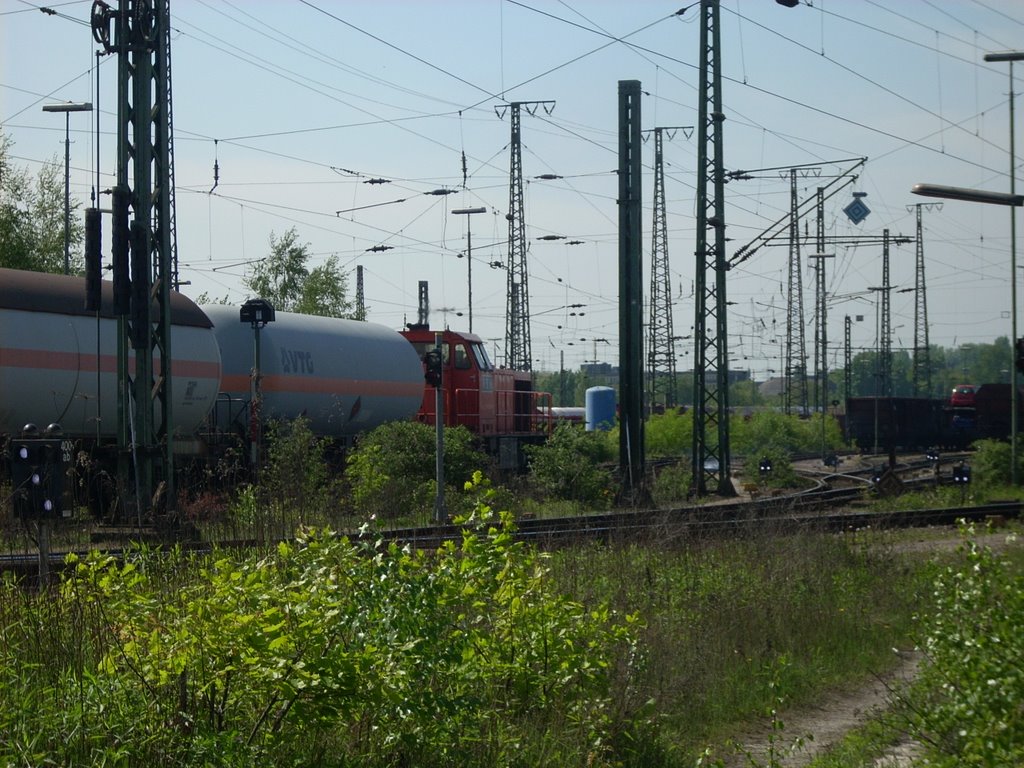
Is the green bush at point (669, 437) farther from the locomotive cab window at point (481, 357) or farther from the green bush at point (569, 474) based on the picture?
the green bush at point (569, 474)

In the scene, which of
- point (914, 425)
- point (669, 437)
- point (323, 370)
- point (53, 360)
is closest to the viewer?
point (53, 360)

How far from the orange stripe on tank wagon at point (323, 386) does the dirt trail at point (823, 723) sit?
51.8ft

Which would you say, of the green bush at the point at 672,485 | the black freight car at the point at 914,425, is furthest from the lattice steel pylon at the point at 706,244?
the black freight car at the point at 914,425

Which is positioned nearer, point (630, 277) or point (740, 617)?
point (740, 617)

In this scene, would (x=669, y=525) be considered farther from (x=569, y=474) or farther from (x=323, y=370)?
(x=323, y=370)

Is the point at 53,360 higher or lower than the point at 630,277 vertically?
lower

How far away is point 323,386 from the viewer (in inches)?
1009

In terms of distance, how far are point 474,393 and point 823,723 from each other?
2308cm

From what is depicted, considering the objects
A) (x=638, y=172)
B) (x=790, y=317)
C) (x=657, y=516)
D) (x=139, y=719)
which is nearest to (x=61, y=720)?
(x=139, y=719)

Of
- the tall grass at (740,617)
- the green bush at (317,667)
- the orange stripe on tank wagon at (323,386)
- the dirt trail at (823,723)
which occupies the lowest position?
the dirt trail at (823,723)

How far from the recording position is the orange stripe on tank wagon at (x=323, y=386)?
24.1 m

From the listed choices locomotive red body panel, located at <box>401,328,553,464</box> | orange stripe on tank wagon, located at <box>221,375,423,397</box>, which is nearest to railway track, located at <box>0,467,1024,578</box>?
orange stripe on tank wagon, located at <box>221,375,423,397</box>

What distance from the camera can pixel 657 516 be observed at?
15.8 m

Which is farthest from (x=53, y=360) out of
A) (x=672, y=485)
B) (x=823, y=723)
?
(x=672, y=485)
